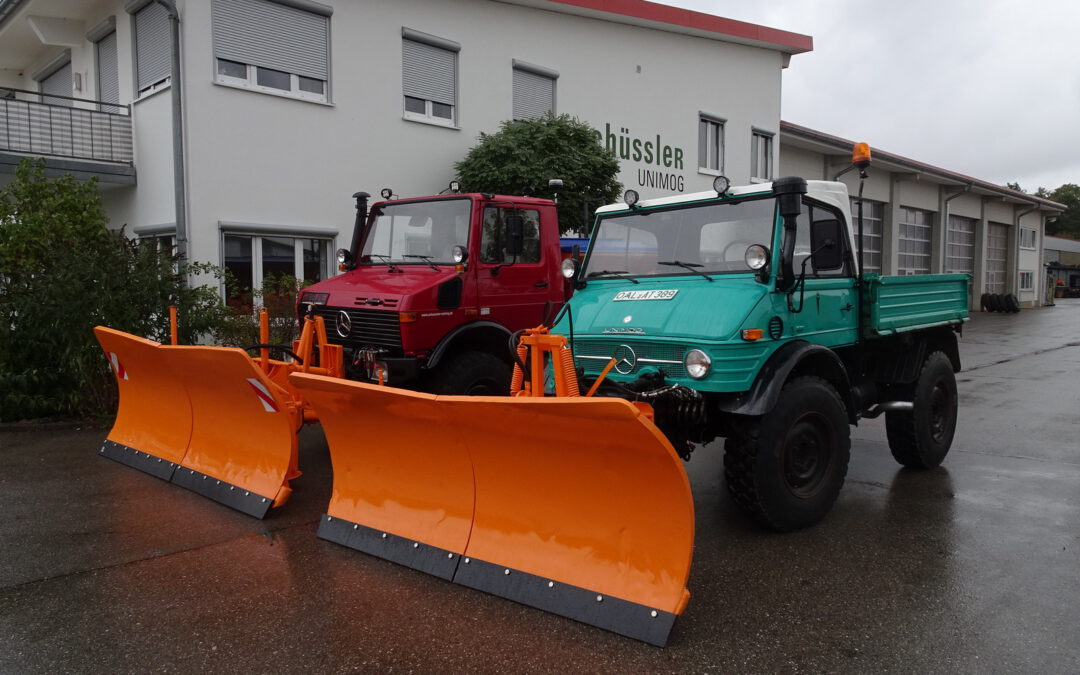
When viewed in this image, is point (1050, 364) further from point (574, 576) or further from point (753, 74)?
point (574, 576)

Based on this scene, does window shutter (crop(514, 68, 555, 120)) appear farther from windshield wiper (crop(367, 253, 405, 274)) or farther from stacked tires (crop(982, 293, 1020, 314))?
stacked tires (crop(982, 293, 1020, 314))

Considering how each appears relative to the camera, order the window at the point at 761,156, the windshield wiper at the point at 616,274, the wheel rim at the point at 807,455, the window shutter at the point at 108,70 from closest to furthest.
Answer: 1. the wheel rim at the point at 807,455
2. the windshield wiper at the point at 616,274
3. the window shutter at the point at 108,70
4. the window at the point at 761,156

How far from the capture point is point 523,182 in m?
12.3

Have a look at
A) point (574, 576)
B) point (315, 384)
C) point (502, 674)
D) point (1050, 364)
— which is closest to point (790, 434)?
point (574, 576)

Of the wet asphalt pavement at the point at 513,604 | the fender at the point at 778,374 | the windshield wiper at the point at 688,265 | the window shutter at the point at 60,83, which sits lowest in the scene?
the wet asphalt pavement at the point at 513,604

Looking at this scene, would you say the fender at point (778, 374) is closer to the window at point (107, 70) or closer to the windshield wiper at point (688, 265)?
the windshield wiper at point (688, 265)

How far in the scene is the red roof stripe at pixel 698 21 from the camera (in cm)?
1585

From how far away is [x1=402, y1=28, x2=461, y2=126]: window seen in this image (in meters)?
12.9

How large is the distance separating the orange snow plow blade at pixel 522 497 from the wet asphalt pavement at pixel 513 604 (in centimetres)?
14

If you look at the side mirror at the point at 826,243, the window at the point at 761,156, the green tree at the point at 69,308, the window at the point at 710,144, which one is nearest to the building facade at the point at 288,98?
the green tree at the point at 69,308

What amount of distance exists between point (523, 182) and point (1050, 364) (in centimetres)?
973

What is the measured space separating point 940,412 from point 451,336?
4.11m

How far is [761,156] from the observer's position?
67.0 feet

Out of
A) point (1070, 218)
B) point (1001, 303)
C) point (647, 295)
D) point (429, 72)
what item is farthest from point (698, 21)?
point (1070, 218)
